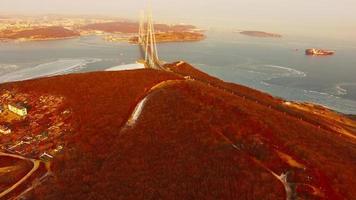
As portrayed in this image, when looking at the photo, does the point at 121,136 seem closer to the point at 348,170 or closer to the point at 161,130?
the point at 161,130

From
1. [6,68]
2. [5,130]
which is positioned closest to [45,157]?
[5,130]

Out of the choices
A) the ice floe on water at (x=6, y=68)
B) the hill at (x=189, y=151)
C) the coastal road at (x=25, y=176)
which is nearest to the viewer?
the hill at (x=189, y=151)

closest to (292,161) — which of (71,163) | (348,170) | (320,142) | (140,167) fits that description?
(348,170)

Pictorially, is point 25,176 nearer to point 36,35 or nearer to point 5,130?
point 5,130

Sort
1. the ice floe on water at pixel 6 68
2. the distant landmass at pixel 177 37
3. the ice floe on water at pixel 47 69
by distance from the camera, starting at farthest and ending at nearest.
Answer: the distant landmass at pixel 177 37, the ice floe on water at pixel 6 68, the ice floe on water at pixel 47 69

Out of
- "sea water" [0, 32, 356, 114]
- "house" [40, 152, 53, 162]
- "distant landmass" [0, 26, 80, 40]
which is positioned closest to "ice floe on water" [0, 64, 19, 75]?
"sea water" [0, 32, 356, 114]

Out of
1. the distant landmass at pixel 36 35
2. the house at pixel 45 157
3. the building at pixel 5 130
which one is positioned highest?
the distant landmass at pixel 36 35

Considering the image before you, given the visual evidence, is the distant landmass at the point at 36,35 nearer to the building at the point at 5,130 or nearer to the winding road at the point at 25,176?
the building at the point at 5,130

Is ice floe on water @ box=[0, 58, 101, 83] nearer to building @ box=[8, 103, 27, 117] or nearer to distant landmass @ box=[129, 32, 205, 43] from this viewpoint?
building @ box=[8, 103, 27, 117]

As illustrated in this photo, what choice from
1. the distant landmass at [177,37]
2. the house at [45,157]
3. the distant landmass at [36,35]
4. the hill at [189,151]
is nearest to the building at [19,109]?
the hill at [189,151]
